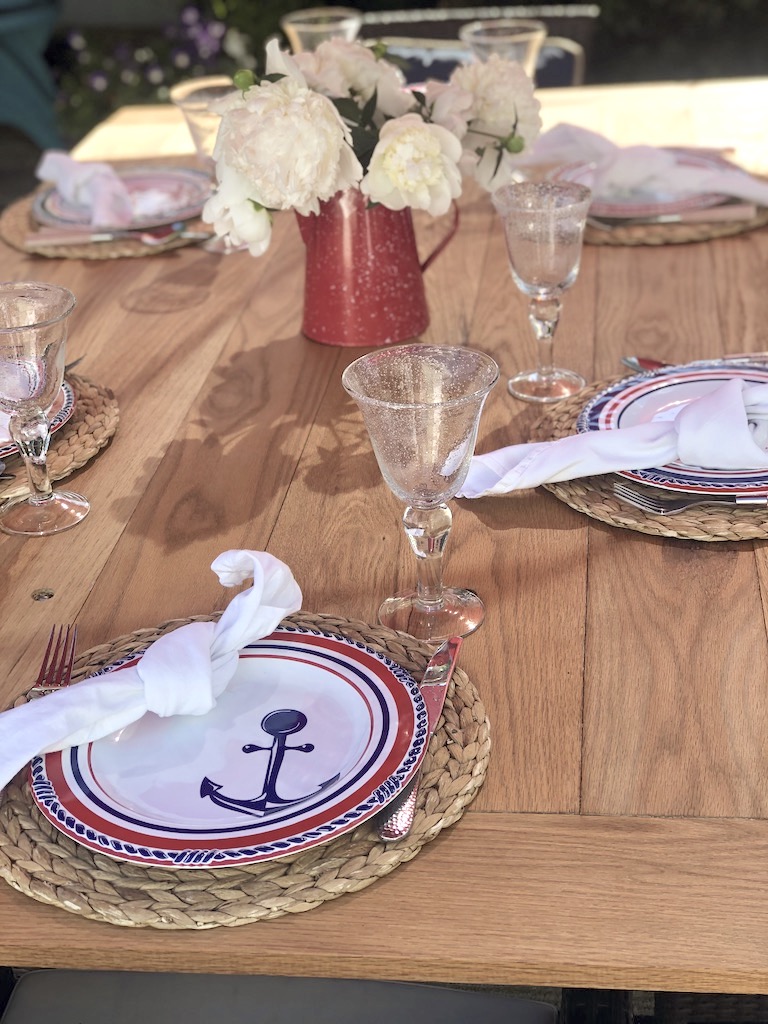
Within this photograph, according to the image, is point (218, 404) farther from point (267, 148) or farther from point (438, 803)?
point (438, 803)

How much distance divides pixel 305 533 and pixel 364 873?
0.40m

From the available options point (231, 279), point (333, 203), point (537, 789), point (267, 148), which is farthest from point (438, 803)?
point (231, 279)

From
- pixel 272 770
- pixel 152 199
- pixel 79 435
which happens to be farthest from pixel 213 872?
pixel 152 199

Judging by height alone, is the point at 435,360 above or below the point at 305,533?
above

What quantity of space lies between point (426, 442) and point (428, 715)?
7.1 inches

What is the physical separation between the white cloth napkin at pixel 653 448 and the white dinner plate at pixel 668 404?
1 cm

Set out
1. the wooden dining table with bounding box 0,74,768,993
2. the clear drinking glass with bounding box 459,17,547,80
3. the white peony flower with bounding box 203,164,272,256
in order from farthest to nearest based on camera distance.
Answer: the clear drinking glass with bounding box 459,17,547,80 < the white peony flower with bounding box 203,164,272,256 < the wooden dining table with bounding box 0,74,768,993

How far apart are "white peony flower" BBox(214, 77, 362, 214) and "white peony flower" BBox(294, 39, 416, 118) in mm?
74

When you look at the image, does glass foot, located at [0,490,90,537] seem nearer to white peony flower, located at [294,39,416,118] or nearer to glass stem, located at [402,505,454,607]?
glass stem, located at [402,505,454,607]

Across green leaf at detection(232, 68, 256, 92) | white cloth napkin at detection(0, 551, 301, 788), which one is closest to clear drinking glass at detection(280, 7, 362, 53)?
green leaf at detection(232, 68, 256, 92)

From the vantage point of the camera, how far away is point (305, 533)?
3.35ft

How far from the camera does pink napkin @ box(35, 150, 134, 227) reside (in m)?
1.66

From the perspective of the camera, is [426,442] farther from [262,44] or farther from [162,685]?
[262,44]

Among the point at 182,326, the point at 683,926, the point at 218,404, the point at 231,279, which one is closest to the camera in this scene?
the point at 683,926
